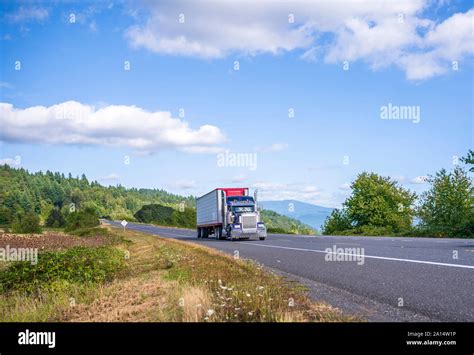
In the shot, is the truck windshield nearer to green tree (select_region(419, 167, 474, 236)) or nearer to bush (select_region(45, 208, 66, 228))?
green tree (select_region(419, 167, 474, 236))

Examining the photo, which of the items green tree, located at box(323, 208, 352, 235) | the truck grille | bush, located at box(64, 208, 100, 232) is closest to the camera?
the truck grille

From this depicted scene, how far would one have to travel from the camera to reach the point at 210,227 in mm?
38812

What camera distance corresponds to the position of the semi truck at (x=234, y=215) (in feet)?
106

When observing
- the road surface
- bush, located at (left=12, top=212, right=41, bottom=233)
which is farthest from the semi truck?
bush, located at (left=12, top=212, right=41, bottom=233)

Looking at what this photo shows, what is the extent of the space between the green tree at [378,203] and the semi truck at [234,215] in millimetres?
25212

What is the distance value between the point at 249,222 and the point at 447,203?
17.6 metres

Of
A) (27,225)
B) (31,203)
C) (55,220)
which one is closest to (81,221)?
(27,225)

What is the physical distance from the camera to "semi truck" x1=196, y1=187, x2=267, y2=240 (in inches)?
1267

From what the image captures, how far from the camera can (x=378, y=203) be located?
57.0 meters

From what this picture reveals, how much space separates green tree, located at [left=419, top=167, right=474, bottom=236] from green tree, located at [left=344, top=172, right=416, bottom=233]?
13.8 meters

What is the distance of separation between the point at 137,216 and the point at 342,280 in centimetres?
15376

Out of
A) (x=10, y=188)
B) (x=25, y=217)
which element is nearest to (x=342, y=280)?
(x=25, y=217)

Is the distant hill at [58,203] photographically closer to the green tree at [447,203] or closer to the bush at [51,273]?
the green tree at [447,203]
